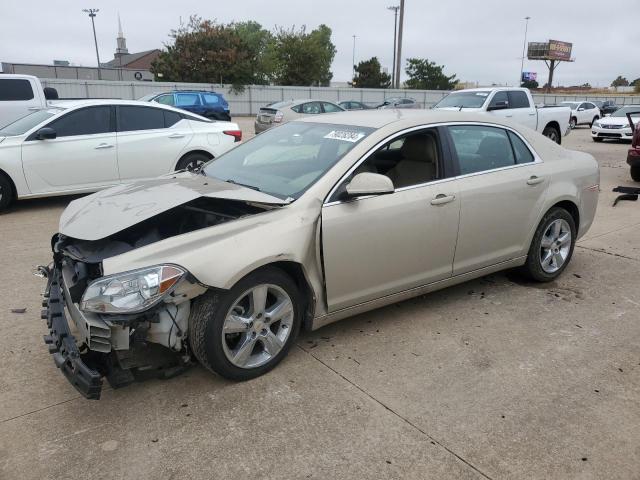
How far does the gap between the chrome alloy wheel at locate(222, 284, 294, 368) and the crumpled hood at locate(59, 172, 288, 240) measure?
0.58m

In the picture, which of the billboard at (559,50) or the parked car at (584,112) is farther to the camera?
the billboard at (559,50)

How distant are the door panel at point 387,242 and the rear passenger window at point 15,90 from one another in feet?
32.6

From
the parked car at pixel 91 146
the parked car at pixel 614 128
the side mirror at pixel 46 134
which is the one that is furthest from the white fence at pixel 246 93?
the side mirror at pixel 46 134

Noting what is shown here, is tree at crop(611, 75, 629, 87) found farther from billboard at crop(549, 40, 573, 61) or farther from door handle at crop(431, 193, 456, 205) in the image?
door handle at crop(431, 193, 456, 205)

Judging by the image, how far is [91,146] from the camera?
748 centimetres

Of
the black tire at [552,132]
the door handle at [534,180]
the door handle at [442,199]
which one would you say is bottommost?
the black tire at [552,132]

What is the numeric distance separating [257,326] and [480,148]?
235cm

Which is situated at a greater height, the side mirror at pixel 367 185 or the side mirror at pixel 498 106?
the side mirror at pixel 498 106

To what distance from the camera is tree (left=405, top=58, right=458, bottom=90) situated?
61.0 meters

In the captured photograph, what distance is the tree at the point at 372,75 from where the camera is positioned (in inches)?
2403

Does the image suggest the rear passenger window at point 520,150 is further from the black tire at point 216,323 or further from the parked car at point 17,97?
the parked car at point 17,97

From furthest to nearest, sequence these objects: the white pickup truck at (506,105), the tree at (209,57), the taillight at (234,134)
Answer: the tree at (209,57)
the white pickup truck at (506,105)
the taillight at (234,134)

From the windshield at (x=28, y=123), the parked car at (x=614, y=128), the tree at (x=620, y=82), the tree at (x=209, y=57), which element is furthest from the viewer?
the tree at (x=620, y=82)

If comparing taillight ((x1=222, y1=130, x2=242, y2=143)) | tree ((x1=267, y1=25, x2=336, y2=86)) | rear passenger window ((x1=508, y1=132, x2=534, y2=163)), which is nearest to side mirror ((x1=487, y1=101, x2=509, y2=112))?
taillight ((x1=222, y1=130, x2=242, y2=143))
